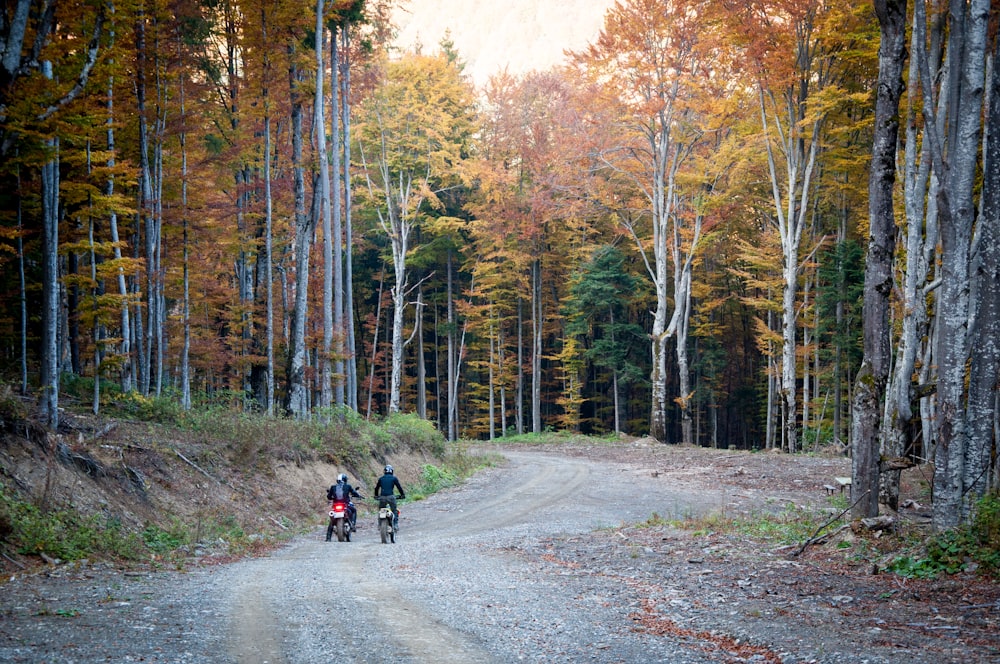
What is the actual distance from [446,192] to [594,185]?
15764mm

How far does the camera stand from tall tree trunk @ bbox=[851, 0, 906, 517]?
10805 millimetres

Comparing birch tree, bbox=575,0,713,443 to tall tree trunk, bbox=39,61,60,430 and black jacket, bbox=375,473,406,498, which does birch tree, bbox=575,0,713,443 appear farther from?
tall tree trunk, bbox=39,61,60,430

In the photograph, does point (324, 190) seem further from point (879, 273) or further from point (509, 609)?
point (509, 609)

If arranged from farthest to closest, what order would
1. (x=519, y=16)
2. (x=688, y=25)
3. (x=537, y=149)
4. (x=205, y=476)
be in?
1. (x=519, y=16)
2. (x=537, y=149)
3. (x=688, y=25)
4. (x=205, y=476)

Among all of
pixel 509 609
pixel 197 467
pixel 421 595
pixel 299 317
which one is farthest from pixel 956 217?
pixel 299 317

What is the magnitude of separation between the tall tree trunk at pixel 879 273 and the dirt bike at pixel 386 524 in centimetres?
824

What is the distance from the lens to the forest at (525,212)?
10852 millimetres

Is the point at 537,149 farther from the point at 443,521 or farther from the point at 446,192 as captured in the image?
the point at 443,521

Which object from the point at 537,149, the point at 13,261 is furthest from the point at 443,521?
the point at 537,149

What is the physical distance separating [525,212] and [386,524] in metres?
30.5

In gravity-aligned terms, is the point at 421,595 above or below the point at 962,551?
below

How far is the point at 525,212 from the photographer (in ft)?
139

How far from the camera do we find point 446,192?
45625 mm

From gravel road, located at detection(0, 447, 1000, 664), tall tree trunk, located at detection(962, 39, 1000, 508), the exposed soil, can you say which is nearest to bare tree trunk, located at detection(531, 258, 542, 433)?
the exposed soil
